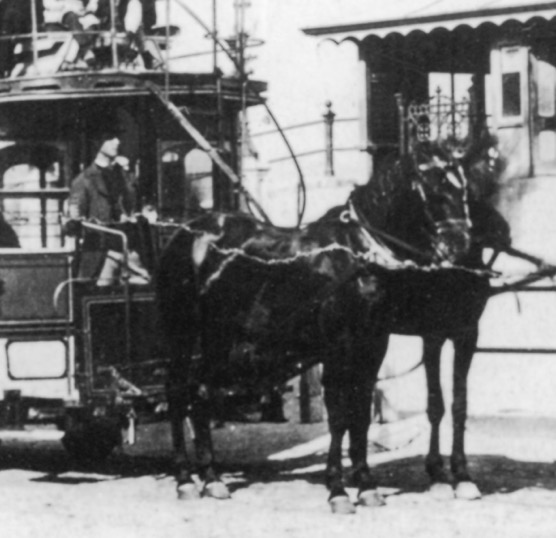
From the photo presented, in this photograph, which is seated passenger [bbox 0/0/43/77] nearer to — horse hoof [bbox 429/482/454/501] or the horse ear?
the horse ear

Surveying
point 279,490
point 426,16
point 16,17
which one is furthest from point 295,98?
point 279,490

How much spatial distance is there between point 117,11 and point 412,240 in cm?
376

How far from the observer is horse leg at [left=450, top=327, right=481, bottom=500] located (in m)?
10.6

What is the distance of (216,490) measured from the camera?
10828 mm

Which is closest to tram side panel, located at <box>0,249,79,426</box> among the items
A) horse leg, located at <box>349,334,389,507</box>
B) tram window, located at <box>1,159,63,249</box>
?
tram window, located at <box>1,159,63,249</box>

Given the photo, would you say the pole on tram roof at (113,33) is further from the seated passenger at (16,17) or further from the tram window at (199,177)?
the seated passenger at (16,17)

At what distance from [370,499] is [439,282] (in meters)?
1.47

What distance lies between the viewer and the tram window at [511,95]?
53.9 ft

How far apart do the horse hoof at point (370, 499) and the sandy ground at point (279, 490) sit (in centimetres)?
9

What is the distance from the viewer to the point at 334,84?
19453mm

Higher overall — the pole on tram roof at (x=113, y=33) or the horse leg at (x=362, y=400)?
the pole on tram roof at (x=113, y=33)

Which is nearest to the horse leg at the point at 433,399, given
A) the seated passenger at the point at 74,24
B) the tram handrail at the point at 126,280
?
the tram handrail at the point at 126,280

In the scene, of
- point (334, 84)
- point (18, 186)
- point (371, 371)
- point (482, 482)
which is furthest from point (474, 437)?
point (334, 84)

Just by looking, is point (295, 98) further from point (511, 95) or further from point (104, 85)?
point (104, 85)
